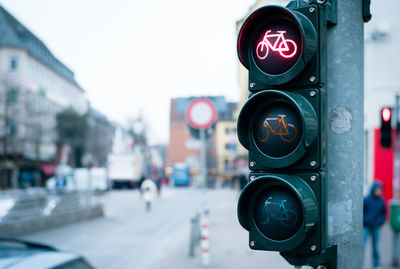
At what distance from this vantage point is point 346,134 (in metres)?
2.48

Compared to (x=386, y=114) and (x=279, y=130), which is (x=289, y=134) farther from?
(x=386, y=114)

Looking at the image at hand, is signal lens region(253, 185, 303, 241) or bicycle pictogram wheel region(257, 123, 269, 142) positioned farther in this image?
bicycle pictogram wheel region(257, 123, 269, 142)

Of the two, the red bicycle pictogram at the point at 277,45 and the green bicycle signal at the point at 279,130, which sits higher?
the red bicycle pictogram at the point at 277,45

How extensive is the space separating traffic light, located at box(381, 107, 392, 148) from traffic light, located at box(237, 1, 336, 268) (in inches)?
302

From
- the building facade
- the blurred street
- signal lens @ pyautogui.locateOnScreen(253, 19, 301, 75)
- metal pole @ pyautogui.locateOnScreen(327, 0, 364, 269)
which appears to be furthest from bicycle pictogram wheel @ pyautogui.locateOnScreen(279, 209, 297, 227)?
the building facade

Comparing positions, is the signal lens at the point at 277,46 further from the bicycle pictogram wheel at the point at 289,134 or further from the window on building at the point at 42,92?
the window on building at the point at 42,92

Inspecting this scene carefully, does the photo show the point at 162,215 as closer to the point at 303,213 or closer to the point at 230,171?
the point at 303,213

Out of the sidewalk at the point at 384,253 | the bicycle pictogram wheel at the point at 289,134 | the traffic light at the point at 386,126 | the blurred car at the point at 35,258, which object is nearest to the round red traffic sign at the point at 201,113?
the traffic light at the point at 386,126

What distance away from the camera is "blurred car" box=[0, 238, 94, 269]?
388cm

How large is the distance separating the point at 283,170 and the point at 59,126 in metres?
63.6

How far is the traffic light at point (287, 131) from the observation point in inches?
Answer: 89.6

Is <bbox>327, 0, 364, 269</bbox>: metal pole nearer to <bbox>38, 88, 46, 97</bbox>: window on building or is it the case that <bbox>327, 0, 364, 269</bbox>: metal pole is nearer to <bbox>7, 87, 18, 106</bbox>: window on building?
<bbox>7, 87, 18, 106</bbox>: window on building

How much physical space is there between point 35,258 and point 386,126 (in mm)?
7479

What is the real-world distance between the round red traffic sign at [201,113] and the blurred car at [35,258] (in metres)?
8.43
